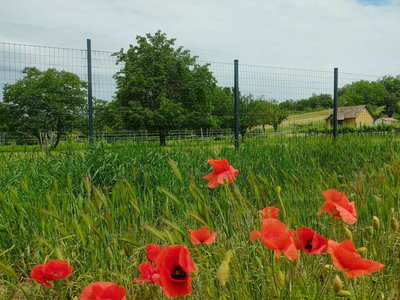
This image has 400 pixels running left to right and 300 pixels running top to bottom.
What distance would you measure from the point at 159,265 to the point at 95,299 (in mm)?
137

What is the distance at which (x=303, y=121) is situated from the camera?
25.8ft

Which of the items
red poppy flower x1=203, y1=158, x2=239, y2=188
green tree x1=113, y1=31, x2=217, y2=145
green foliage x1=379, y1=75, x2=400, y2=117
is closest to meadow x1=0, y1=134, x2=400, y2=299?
red poppy flower x1=203, y1=158, x2=239, y2=188

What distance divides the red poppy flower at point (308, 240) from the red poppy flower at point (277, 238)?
2.9 inches

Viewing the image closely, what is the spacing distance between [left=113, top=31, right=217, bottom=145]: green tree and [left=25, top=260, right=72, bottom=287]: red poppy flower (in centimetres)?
727

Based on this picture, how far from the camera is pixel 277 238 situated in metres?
0.65

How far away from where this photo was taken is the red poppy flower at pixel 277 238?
0.65 m

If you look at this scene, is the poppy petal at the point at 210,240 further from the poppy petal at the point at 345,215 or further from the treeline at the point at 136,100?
the treeline at the point at 136,100

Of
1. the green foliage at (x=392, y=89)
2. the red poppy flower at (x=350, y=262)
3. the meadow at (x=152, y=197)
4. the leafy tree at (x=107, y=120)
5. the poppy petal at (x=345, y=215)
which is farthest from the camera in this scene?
the green foliage at (x=392, y=89)

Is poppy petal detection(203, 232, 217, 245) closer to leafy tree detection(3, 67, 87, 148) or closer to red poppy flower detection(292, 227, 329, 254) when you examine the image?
red poppy flower detection(292, 227, 329, 254)

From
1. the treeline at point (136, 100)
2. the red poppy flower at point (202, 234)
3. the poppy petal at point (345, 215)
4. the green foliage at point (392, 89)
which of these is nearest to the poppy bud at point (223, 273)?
the red poppy flower at point (202, 234)

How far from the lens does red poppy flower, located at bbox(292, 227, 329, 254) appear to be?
2.41 ft

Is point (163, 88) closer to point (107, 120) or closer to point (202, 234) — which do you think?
point (107, 120)

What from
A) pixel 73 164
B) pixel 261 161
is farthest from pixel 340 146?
pixel 73 164

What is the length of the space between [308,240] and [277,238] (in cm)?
18
